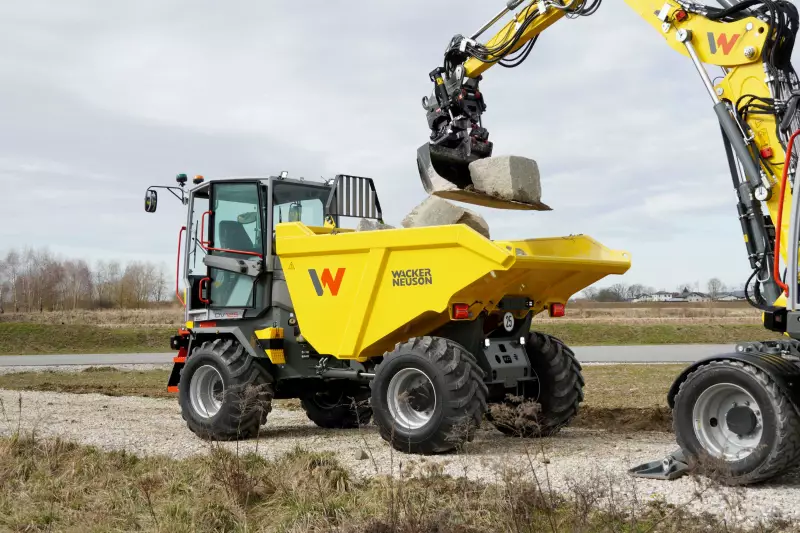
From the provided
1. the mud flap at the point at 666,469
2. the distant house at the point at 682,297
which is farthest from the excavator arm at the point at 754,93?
the distant house at the point at 682,297

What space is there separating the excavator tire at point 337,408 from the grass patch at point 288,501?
2979mm

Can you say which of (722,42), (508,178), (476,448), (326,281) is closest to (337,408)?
(326,281)

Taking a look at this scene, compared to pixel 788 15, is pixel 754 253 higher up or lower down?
lower down

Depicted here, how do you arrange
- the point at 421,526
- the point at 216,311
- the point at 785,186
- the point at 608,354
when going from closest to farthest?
the point at 421,526 → the point at 785,186 → the point at 216,311 → the point at 608,354

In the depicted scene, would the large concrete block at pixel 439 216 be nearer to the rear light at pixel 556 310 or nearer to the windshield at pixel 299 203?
the rear light at pixel 556 310

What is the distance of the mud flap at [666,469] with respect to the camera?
6215mm

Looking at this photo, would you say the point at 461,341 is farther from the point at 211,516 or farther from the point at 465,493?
the point at 211,516

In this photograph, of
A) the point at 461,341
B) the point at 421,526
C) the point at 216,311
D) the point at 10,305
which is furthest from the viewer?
the point at 10,305

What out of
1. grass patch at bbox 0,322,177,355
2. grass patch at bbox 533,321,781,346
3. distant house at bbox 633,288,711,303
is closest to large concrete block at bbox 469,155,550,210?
grass patch at bbox 533,321,781,346

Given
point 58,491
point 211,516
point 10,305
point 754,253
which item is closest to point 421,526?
point 211,516

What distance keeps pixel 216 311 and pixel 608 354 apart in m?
17.6

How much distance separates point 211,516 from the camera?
539 centimetres

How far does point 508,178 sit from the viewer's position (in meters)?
7.83

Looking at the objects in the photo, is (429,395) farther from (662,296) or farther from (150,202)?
(662,296)
